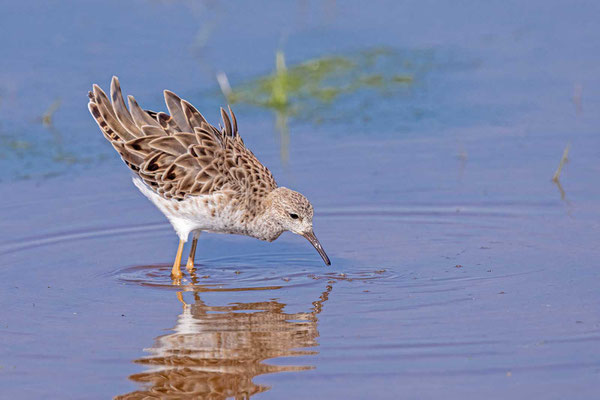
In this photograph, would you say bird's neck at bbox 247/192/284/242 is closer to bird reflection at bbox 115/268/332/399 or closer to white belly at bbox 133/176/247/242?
white belly at bbox 133/176/247/242

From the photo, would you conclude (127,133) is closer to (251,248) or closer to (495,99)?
(251,248)

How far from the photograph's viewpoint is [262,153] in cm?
1325

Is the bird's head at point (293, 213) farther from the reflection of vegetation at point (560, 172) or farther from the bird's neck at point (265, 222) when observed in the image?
the reflection of vegetation at point (560, 172)

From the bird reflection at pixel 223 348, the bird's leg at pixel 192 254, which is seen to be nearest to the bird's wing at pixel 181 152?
the bird's leg at pixel 192 254

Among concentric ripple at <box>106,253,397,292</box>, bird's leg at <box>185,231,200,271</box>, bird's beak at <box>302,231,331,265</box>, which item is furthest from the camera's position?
bird's leg at <box>185,231,200,271</box>

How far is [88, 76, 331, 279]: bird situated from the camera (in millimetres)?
10492

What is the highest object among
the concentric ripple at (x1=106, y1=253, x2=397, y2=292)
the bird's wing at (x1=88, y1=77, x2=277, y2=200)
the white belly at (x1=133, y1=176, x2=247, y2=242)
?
the bird's wing at (x1=88, y1=77, x2=277, y2=200)

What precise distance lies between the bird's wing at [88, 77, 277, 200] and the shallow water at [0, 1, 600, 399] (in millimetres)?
833

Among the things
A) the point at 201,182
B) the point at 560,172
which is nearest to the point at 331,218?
the point at 201,182

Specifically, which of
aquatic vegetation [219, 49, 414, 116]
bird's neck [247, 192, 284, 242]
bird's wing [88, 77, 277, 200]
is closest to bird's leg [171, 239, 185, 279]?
bird's wing [88, 77, 277, 200]

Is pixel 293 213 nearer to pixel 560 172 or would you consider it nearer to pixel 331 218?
pixel 331 218

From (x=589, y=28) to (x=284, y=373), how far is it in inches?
434

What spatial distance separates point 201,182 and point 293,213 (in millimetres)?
972

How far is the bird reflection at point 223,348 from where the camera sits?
760 centimetres
